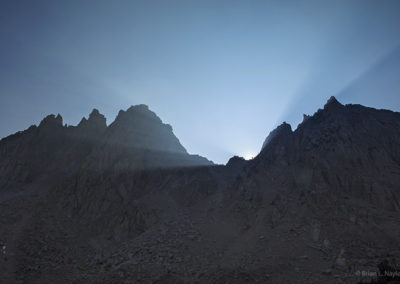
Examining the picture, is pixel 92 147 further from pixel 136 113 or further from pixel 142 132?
pixel 136 113

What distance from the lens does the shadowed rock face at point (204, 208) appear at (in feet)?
75.8

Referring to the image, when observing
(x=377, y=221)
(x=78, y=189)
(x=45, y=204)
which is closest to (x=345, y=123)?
(x=377, y=221)

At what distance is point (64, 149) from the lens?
5478 centimetres

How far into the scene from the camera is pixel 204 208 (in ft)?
127

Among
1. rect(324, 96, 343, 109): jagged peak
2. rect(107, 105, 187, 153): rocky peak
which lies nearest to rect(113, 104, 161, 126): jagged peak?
rect(107, 105, 187, 153): rocky peak

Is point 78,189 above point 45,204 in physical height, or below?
above

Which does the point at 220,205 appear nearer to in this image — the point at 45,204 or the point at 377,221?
the point at 377,221

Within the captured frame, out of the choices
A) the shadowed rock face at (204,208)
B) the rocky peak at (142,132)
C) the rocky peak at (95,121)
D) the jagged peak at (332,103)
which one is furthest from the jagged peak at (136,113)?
the jagged peak at (332,103)

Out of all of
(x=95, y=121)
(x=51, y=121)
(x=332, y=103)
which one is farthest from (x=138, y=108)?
(x=332, y=103)

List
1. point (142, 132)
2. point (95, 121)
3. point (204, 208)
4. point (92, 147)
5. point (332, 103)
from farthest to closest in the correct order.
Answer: point (95, 121)
point (142, 132)
point (92, 147)
point (332, 103)
point (204, 208)

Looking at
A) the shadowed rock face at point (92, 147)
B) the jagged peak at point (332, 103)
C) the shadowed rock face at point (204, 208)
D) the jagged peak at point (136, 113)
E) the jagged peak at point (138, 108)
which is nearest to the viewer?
the shadowed rock face at point (204, 208)

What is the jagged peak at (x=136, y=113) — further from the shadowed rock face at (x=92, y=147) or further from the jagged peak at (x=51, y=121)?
the jagged peak at (x=51, y=121)

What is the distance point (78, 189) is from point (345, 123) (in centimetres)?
5206

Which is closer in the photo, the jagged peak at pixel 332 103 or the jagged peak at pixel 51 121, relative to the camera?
the jagged peak at pixel 332 103
